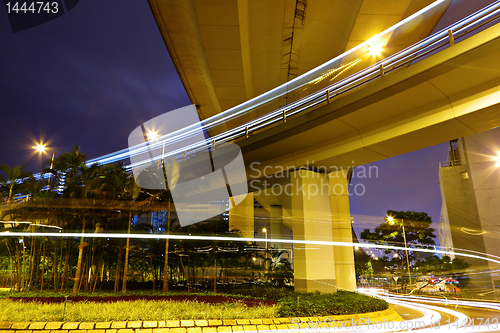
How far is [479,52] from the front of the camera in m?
7.70

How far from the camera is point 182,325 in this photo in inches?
306

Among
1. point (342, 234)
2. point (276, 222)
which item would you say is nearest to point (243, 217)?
point (276, 222)

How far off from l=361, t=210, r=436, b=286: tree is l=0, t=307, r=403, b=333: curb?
106 ft

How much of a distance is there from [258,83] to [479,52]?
1068cm

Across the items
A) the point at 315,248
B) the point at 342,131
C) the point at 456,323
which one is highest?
the point at 342,131

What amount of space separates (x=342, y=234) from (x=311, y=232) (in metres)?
3.10

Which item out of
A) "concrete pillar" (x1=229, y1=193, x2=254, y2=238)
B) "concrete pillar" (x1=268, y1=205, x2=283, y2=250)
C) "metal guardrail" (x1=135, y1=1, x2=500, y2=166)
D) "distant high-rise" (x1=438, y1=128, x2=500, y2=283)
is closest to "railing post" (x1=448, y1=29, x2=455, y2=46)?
"metal guardrail" (x1=135, y1=1, x2=500, y2=166)

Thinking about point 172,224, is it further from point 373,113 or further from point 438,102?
point 438,102

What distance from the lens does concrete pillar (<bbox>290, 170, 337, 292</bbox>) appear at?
12.8 meters

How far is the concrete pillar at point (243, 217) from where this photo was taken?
80.6 ft

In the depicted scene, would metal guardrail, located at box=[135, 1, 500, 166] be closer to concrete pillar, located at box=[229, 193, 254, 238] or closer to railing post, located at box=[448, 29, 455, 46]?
railing post, located at box=[448, 29, 455, 46]

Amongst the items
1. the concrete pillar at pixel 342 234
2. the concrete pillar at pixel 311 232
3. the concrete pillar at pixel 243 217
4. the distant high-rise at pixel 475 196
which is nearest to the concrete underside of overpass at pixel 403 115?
the concrete pillar at pixel 311 232

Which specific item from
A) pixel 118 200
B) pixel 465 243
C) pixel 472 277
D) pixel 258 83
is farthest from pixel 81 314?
pixel 465 243

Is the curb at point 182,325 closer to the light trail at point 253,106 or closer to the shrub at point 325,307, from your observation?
the shrub at point 325,307
